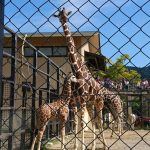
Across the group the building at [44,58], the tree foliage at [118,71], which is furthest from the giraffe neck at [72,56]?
the tree foliage at [118,71]

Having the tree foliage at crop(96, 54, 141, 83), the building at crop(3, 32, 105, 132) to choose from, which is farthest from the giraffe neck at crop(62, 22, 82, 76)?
the tree foliage at crop(96, 54, 141, 83)

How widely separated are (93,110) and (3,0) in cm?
569

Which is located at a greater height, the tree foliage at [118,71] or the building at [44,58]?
the building at [44,58]

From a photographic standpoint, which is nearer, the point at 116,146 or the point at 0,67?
the point at 0,67

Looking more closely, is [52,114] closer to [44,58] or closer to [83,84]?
[83,84]

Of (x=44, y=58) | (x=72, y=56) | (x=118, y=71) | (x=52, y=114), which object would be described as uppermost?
(x=44, y=58)

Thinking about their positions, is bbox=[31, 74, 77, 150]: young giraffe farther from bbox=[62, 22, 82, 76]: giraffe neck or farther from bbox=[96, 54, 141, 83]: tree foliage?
bbox=[96, 54, 141, 83]: tree foliage

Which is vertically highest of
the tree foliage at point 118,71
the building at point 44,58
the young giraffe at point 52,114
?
the building at point 44,58

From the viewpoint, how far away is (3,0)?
2.96 metres

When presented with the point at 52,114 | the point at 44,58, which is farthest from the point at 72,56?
the point at 44,58

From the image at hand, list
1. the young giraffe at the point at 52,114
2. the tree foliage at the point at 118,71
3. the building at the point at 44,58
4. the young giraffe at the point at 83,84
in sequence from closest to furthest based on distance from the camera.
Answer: the tree foliage at the point at 118,71 → the building at the point at 44,58 → the young giraffe at the point at 83,84 → the young giraffe at the point at 52,114

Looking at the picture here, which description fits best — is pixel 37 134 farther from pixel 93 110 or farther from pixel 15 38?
pixel 15 38

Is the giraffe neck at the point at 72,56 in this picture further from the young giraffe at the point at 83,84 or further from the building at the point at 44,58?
the building at the point at 44,58

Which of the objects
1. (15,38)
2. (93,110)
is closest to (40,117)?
(93,110)
